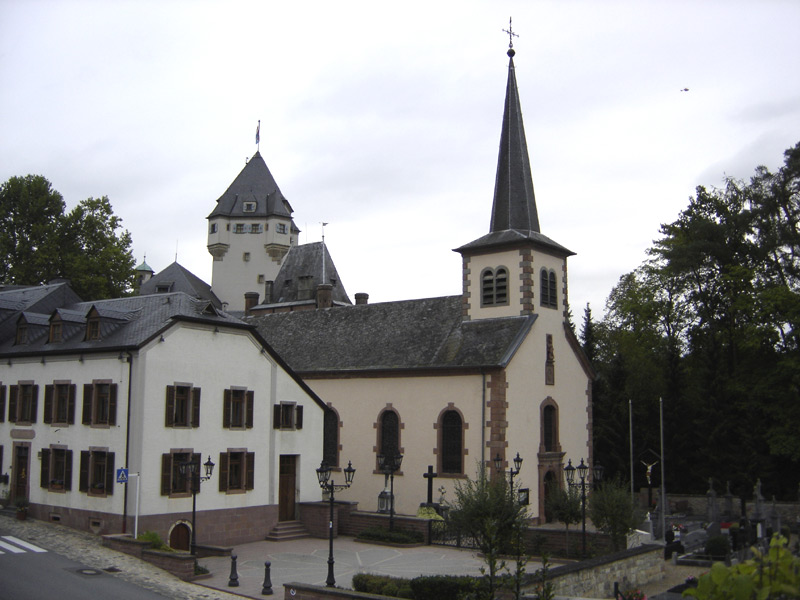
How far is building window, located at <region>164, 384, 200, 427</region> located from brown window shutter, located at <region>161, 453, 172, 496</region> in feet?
3.90

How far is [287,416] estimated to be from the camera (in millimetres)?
34281

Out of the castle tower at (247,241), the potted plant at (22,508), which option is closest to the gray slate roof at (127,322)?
the potted plant at (22,508)

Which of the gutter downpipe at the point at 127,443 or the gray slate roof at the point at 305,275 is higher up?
the gray slate roof at the point at 305,275

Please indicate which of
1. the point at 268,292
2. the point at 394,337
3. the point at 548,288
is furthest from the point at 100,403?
the point at 268,292

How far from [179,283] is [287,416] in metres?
49.5

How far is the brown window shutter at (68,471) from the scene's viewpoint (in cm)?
2921

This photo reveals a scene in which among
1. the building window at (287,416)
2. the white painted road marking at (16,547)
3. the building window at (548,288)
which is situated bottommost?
the white painted road marking at (16,547)

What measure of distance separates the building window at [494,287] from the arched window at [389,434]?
7.04 m

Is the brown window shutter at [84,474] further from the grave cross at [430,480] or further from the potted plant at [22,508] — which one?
the grave cross at [430,480]

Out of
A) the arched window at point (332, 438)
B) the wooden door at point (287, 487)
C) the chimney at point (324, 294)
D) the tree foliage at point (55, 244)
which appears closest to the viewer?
the wooden door at point (287, 487)

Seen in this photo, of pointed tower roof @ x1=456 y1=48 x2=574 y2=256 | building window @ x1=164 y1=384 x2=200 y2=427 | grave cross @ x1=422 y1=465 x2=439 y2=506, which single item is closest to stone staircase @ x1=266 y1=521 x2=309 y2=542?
grave cross @ x1=422 y1=465 x2=439 y2=506

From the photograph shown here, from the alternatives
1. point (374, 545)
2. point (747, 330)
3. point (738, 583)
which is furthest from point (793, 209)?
point (738, 583)

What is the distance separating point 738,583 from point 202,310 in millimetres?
27589

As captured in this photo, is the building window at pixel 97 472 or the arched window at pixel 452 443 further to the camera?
the arched window at pixel 452 443
